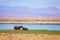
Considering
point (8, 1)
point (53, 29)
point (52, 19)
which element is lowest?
point (53, 29)

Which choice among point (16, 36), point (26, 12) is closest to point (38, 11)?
point (26, 12)

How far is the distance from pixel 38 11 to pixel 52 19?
0.18m

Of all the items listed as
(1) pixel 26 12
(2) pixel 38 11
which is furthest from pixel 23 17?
(2) pixel 38 11

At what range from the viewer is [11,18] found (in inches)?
63.4

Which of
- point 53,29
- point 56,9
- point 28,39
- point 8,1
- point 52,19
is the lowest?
point 28,39

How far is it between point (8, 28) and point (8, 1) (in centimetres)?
31

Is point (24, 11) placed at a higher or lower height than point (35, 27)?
higher

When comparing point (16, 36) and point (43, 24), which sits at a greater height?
point (43, 24)

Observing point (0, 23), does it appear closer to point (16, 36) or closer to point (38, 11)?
point (16, 36)

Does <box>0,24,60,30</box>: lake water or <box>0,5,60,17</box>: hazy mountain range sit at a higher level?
<box>0,5,60,17</box>: hazy mountain range

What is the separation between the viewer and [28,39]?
1.57 m

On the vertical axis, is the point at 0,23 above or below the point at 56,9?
below

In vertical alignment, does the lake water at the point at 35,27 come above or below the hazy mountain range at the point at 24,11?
below

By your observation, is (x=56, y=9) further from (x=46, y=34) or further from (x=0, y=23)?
(x=0, y=23)
